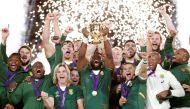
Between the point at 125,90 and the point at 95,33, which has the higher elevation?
the point at 95,33

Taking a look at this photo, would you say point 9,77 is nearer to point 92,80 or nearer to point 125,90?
point 92,80

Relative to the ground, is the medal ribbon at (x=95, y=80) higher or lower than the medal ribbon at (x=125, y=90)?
higher

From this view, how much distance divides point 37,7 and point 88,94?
5.21m

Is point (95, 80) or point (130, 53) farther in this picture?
point (130, 53)

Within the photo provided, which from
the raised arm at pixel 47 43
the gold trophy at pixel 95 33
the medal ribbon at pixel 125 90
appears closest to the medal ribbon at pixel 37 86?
the raised arm at pixel 47 43

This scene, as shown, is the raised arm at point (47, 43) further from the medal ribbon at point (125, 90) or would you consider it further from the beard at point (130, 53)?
the medal ribbon at point (125, 90)

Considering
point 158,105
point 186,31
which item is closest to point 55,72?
point 158,105

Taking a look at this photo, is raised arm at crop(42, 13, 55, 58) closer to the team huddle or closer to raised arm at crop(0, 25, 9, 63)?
the team huddle

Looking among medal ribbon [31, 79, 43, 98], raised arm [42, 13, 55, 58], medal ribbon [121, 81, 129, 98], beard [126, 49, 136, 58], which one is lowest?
medal ribbon [121, 81, 129, 98]

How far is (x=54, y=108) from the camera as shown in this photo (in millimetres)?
6348

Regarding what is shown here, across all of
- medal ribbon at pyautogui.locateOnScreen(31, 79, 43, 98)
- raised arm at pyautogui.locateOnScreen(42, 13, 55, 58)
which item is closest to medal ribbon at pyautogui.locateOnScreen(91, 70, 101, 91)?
medal ribbon at pyautogui.locateOnScreen(31, 79, 43, 98)

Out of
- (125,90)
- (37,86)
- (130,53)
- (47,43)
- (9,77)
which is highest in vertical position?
(47,43)

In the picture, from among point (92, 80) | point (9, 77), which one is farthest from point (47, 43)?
point (92, 80)

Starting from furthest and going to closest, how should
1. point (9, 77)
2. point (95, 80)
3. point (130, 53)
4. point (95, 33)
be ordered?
point (130, 53), point (9, 77), point (95, 33), point (95, 80)
